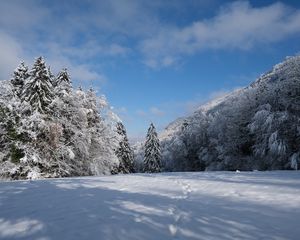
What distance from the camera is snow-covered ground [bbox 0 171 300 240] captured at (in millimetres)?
5660

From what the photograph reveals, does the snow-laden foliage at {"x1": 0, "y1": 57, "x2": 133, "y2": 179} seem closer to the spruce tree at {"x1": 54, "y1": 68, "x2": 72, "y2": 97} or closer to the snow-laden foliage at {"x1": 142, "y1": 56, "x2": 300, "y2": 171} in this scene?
the spruce tree at {"x1": 54, "y1": 68, "x2": 72, "y2": 97}

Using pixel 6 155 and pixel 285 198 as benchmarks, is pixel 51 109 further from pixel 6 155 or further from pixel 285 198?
pixel 285 198

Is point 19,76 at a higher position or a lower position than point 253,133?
higher

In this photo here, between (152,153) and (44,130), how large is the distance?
3319 centimetres

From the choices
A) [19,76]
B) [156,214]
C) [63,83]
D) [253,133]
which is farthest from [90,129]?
[156,214]

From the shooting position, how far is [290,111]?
115ft

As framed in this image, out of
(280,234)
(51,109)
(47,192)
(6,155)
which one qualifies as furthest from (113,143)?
(280,234)

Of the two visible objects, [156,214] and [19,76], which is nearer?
[156,214]

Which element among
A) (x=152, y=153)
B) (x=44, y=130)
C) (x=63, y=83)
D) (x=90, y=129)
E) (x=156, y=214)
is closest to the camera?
(x=156, y=214)

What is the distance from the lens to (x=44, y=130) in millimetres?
25969

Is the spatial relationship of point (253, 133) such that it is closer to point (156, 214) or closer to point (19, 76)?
point (19, 76)

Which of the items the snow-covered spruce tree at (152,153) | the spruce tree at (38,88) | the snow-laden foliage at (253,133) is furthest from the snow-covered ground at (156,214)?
the snow-covered spruce tree at (152,153)

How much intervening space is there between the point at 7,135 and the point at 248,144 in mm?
27900

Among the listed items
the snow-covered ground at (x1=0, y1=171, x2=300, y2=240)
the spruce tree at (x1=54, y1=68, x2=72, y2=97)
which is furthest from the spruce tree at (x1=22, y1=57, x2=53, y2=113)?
the snow-covered ground at (x1=0, y1=171, x2=300, y2=240)
